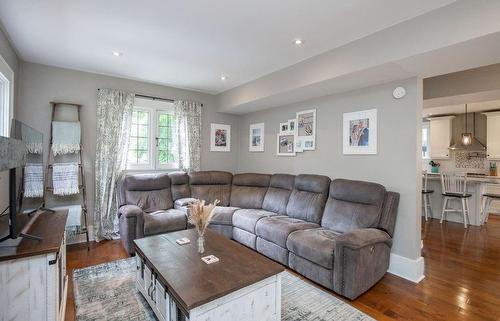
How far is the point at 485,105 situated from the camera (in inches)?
223

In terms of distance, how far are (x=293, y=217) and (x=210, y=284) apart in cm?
211

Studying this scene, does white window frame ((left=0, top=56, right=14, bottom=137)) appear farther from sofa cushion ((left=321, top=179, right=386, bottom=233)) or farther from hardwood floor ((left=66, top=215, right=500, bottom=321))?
sofa cushion ((left=321, top=179, right=386, bottom=233))

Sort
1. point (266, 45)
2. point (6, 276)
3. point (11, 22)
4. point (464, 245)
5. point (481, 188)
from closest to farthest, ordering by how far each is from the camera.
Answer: point (6, 276) < point (11, 22) < point (266, 45) < point (464, 245) < point (481, 188)

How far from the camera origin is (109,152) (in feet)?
12.7

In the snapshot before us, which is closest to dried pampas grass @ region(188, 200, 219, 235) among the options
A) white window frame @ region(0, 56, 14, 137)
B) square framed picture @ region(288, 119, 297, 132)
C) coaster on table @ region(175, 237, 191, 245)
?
coaster on table @ region(175, 237, 191, 245)

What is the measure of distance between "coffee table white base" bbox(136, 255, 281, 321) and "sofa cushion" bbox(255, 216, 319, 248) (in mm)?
1091

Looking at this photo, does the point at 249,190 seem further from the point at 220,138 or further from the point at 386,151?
the point at 386,151

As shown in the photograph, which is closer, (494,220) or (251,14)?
(251,14)

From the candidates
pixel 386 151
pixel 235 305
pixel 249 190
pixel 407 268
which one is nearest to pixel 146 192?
pixel 249 190

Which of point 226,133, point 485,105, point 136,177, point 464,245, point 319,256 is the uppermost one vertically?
point 485,105

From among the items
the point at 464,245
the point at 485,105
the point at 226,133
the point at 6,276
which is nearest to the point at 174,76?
the point at 226,133

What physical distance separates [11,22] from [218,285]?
310 centimetres

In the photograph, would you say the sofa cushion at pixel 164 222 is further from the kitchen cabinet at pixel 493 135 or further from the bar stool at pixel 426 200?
the kitchen cabinet at pixel 493 135

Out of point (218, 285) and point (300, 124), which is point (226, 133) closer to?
point (300, 124)
